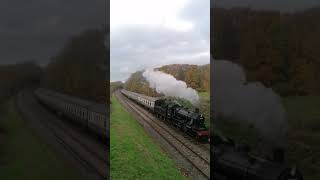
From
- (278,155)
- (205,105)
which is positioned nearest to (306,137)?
(278,155)

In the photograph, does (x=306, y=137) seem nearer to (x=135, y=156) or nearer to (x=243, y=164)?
(x=243, y=164)

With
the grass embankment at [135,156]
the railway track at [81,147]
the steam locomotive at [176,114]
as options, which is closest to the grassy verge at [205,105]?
the steam locomotive at [176,114]

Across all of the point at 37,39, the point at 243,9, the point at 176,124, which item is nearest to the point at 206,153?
the point at 176,124

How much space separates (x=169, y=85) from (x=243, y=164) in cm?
359

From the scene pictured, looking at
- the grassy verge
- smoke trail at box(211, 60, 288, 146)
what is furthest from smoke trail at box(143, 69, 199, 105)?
smoke trail at box(211, 60, 288, 146)

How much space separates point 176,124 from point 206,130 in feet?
4.43

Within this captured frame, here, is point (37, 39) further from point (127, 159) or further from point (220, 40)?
point (127, 159)

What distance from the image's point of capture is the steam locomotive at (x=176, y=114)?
370 inches

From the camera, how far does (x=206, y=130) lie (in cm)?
927

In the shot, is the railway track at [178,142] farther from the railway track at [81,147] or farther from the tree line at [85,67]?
the tree line at [85,67]

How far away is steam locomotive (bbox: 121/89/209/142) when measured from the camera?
9.41 meters

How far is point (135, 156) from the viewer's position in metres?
9.34

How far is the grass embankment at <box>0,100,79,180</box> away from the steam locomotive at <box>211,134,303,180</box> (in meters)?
2.68

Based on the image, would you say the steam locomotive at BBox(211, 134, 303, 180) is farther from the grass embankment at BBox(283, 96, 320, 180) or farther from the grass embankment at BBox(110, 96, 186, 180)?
the grass embankment at BBox(110, 96, 186, 180)
